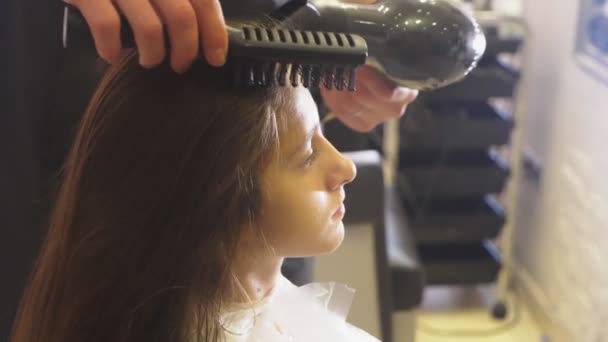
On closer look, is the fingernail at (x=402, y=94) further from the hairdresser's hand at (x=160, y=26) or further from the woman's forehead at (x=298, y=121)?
the hairdresser's hand at (x=160, y=26)

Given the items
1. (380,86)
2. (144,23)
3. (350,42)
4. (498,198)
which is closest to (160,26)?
(144,23)

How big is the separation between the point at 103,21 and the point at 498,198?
1.89m

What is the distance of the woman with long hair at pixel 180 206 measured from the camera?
50cm

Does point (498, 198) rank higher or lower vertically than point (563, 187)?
lower

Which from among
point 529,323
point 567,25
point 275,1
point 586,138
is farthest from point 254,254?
point 529,323

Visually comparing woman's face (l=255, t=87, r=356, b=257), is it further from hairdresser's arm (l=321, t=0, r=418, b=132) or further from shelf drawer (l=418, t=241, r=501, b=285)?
shelf drawer (l=418, t=241, r=501, b=285)

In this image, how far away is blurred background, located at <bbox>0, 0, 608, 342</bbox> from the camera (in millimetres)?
1208

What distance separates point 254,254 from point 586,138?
4.08 feet

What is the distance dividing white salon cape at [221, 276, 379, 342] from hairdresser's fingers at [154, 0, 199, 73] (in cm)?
21

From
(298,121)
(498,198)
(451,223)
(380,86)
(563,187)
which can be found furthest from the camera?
(498,198)

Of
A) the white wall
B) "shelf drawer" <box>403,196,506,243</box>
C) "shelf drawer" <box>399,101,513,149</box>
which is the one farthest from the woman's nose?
"shelf drawer" <box>403,196,506,243</box>

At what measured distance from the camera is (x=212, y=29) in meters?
0.44

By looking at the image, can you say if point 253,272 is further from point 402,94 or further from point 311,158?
point 402,94

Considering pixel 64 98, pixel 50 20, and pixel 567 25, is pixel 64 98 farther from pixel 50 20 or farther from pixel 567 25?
pixel 567 25
